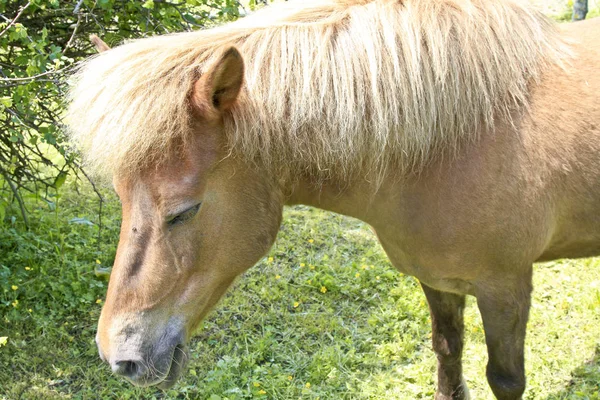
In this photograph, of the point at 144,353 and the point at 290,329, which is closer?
the point at 144,353

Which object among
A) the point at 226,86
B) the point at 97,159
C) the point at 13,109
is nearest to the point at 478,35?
the point at 226,86

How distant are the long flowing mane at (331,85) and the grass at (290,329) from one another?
5.37 ft

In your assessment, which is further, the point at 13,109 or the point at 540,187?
the point at 13,109

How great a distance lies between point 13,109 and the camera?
3494 mm

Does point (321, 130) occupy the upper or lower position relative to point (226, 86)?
lower

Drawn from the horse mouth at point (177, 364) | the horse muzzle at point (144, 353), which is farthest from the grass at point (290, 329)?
the horse muzzle at point (144, 353)

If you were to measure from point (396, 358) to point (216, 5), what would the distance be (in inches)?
91.4

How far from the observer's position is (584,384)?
11.3 feet

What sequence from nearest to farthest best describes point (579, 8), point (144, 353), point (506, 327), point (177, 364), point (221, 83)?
point (221, 83) < point (144, 353) < point (177, 364) < point (506, 327) < point (579, 8)

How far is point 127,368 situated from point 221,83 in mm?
1013

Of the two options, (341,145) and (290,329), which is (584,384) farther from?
(341,145)

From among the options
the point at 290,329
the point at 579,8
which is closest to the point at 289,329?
the point at 290,329

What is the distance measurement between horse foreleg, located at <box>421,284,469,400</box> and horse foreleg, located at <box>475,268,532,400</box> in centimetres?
43

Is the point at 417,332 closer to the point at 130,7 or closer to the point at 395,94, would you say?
the point at 395,94
